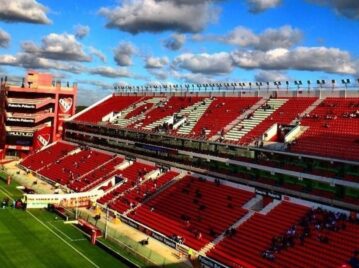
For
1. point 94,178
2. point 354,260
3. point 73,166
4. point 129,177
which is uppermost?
point 129,177

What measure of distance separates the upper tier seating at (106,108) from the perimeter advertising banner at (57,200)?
104 ft

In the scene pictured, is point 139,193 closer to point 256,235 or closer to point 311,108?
point 256,235

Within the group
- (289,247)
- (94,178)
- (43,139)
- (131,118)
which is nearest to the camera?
(289,247)

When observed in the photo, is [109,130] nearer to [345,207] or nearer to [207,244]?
[207,244]

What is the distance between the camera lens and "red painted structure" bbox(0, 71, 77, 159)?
89.5 metres

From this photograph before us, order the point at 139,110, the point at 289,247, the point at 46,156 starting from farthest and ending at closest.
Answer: the point at 46,156, the point at 139,110, the point at 289,247

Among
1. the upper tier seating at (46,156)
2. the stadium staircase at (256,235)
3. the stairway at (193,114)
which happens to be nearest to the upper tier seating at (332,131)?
the stadium staircase at (256,235)

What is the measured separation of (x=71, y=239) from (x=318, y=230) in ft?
71.5

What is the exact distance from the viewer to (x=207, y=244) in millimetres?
A: 42219

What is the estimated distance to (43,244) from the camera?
42906mm

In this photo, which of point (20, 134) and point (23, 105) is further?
point (20, 134)

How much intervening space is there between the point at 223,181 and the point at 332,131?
12.5 m

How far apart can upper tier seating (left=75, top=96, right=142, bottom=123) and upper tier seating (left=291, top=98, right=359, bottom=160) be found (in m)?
44.8

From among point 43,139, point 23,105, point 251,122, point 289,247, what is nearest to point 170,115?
point 251,122
